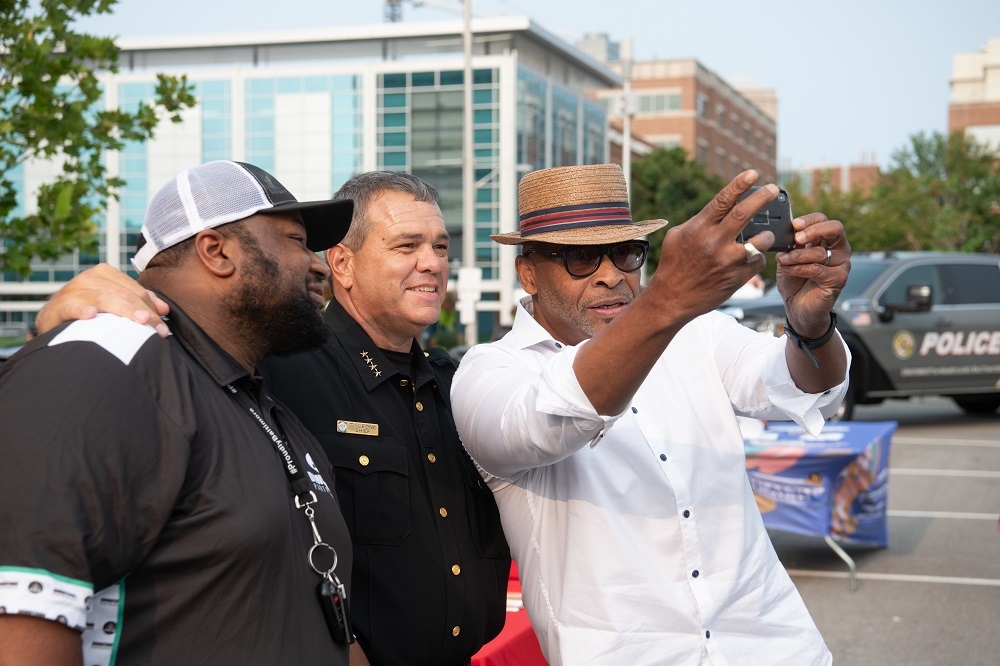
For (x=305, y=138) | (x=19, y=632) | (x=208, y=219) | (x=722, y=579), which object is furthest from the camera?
(x=305, y=138)

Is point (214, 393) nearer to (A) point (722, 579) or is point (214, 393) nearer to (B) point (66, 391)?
(B) point (66, 391)

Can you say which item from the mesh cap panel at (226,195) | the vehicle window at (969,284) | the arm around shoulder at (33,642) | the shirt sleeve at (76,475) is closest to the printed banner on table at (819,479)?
the mesh cap panel at (226,195)

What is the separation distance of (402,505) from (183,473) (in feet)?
3.63

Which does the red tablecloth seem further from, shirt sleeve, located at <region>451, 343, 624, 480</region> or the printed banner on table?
the printed banner on table

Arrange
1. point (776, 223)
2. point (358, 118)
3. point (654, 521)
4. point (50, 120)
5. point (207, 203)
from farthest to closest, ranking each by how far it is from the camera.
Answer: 1. point (358, 118)
2. point (50, 120)
3. point (654, 521)
4. point (207, 203)
5. point (776, 223)

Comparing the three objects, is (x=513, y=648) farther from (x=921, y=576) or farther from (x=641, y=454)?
(x=921, y=576)

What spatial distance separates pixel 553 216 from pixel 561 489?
2.65 feet

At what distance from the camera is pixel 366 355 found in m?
3.15

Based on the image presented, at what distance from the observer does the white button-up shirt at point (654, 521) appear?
2654 mm

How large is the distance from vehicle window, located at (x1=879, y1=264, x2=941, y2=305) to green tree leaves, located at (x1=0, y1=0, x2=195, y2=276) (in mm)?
10228

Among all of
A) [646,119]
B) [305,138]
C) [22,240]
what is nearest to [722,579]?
[22,240]

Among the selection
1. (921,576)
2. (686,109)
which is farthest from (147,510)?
(686,109)

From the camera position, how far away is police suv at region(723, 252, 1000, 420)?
14.3 meters

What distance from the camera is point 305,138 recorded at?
61.0 m
